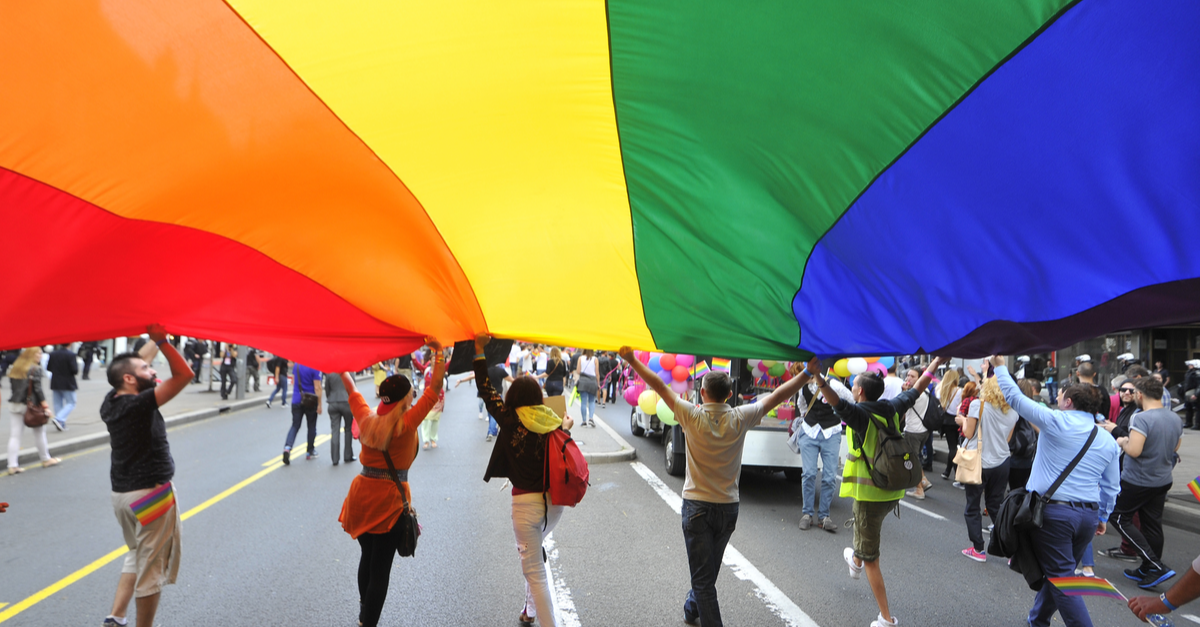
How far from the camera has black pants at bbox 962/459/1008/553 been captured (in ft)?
24.0

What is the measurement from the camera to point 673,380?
10.1 m

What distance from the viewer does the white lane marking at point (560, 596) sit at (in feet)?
17.3

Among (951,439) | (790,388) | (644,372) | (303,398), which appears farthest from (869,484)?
(303,398)

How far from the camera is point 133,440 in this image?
→ 15.2 feet

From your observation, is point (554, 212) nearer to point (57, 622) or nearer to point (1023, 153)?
point (1023, 153)

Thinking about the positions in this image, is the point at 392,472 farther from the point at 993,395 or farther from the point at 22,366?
the point at 22,366

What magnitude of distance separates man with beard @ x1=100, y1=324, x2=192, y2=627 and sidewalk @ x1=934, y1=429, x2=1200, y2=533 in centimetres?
1052

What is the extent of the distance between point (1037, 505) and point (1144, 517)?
3.50m

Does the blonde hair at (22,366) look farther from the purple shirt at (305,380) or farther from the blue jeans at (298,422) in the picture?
the blue jeans at (298,422)

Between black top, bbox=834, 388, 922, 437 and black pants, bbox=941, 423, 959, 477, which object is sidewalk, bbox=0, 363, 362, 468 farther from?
black pants, bbox=941, 423, 959, 477

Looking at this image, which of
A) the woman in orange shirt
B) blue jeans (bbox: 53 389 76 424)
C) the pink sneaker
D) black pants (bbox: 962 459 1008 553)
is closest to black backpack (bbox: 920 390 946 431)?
black pants (bbox: 962 459 1008 553)

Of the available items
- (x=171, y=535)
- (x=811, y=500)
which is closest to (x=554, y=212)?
(x=171, y=535)

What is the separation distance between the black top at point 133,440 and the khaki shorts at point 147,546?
80mm

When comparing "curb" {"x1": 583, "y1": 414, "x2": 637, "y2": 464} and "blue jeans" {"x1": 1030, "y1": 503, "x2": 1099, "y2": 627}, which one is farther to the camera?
"curb" {"x1": 583, "y1": 414, "x2": 637, "y2": 464}
